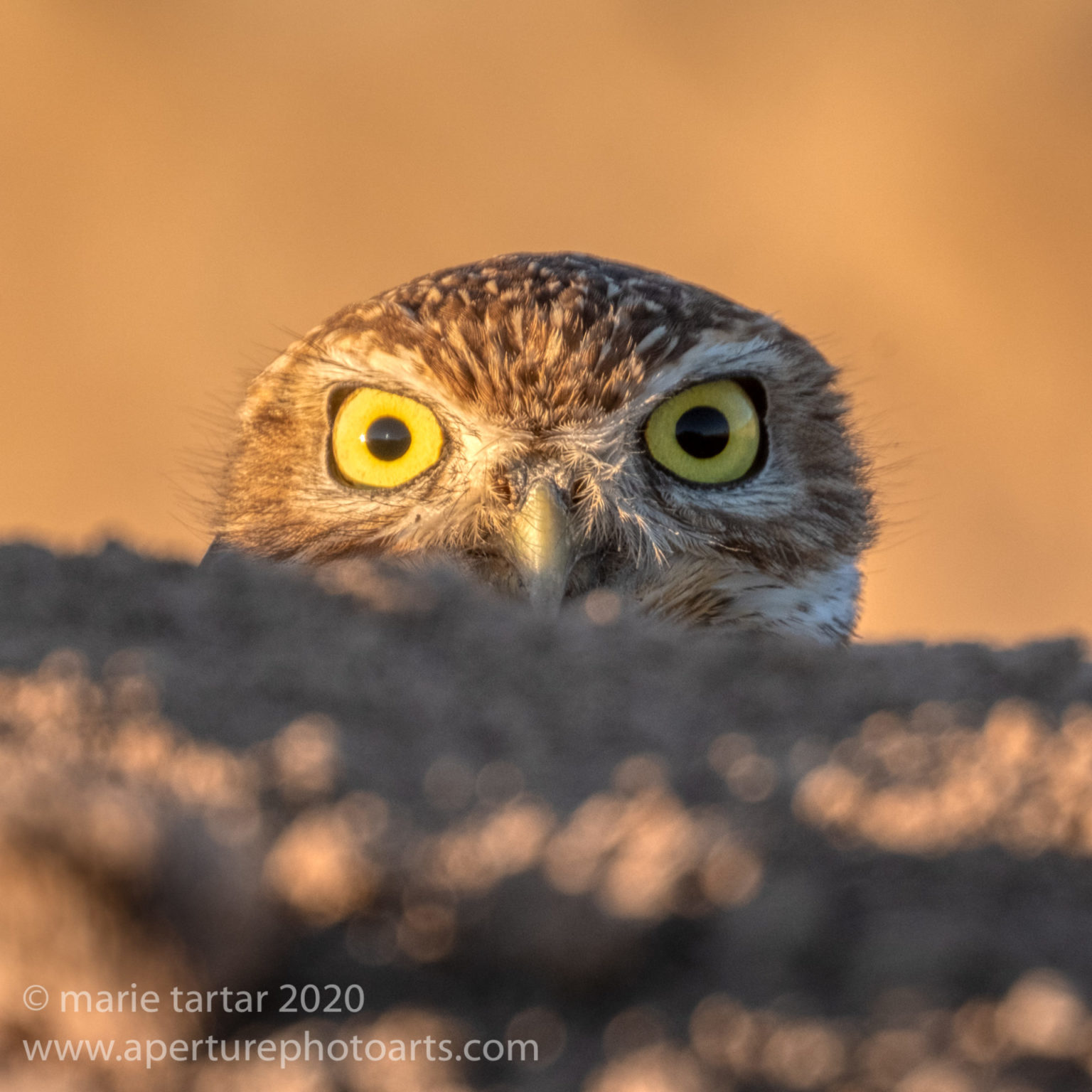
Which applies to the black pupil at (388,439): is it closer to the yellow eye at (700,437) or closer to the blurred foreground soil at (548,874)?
the yellow eye at (700,437)

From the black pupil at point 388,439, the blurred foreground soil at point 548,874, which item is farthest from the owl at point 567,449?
the blurred foreground soil at point 548,874

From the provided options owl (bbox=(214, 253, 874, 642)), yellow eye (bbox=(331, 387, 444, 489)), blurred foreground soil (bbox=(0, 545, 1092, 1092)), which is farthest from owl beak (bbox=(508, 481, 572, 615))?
blurred foreground soil (bbox=(0, 545, 1092, 1092))

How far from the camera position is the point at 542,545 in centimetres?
292

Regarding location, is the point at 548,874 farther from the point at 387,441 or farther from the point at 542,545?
the point at 387,441

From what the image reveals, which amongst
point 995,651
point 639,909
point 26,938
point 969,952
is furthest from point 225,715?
point 995,651

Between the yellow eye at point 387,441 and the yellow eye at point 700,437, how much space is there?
2.02ft

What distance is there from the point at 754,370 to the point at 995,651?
1.94 metres

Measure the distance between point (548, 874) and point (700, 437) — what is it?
2.36m

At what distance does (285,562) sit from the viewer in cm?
342

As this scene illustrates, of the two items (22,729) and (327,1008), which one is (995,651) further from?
(22,729)

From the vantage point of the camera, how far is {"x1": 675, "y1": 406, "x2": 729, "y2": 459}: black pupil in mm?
3320

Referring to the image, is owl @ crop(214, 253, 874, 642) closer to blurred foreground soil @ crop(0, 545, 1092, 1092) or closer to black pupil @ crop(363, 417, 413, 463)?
black pupil @ crop(363, 417, 413, 463)

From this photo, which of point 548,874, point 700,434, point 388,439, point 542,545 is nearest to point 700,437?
point 700,434

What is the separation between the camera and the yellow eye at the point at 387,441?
328cm
